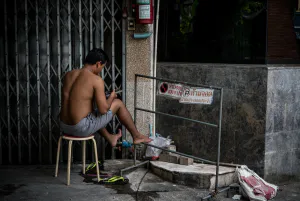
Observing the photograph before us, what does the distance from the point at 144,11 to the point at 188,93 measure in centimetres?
152

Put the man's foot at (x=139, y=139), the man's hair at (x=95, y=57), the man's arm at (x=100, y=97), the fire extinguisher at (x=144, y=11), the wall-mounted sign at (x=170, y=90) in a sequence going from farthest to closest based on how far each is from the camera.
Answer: the fire extinguisher at (x=144, y=11)
the wall-mounted sign at (x=170, y=90)
the man's foot at (x=139, y=139)
the man's hair at (x=95, y=57)
the man's arm at (x=100, y=97)

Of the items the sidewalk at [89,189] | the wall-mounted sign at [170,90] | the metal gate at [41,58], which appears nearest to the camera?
the sidewalk at [89,189]

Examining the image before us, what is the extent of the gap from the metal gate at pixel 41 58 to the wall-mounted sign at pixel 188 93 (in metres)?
0.92

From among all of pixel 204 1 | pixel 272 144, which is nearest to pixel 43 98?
pixel 204 1

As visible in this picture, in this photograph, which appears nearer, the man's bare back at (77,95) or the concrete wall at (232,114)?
the man's bare back at (77,95)

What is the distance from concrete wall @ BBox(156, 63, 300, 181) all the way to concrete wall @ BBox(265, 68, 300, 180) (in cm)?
5

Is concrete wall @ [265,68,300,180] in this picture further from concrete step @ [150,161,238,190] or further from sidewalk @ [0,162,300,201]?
concrete step @ [150,161,238,190]

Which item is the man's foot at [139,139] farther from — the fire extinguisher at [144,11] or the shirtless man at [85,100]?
the fire extinguisher at [144,11]

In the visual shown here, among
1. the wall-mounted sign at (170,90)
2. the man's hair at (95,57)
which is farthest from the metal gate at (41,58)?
the man's hair at (95,57)

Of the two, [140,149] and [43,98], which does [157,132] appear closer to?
[140,149]

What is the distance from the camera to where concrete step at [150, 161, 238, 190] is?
6.11 meters

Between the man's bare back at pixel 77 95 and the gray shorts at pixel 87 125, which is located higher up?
the man's bare back at pixel 77 95

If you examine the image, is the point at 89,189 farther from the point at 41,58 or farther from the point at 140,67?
the point at 41,58

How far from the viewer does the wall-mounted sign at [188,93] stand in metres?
6.32
